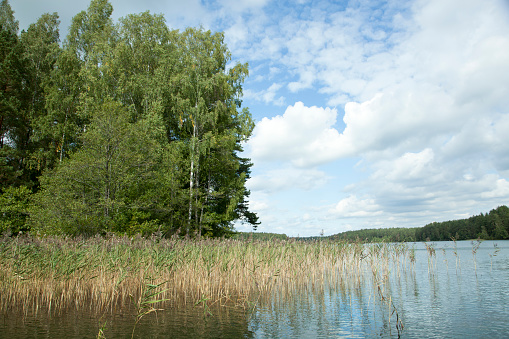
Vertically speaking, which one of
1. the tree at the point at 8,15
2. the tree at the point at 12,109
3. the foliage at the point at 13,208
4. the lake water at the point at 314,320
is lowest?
the lake water at the point at 314,320

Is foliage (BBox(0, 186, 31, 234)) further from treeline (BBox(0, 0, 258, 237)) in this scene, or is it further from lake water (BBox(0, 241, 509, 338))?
lake water (BBox(0, 241, 509, 338))

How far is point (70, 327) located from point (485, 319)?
29.2 ft

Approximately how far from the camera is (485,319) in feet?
24.7

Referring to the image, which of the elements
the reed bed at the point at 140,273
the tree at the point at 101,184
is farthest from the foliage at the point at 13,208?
the reed bed at the point at 140,273

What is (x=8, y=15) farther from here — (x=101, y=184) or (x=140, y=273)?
(x=140, y=273)

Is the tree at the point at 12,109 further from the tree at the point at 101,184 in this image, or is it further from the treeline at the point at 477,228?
the treeline at the point at 477,228

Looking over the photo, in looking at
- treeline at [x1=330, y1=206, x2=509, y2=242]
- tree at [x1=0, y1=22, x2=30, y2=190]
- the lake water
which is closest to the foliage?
tree at [x1=0, y1=22, x2=30, y2=190]

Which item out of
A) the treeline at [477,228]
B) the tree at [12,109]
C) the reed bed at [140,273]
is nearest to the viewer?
the reed bed at [140,273]

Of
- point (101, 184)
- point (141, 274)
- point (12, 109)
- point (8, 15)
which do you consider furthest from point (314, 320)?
point (8, 15)

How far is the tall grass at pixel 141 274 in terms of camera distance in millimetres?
8461

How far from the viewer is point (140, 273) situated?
929 centimetres

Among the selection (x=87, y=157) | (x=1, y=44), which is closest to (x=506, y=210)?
(x=87, y=157)

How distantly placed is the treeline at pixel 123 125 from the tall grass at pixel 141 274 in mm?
7410

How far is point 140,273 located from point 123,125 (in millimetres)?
11450
